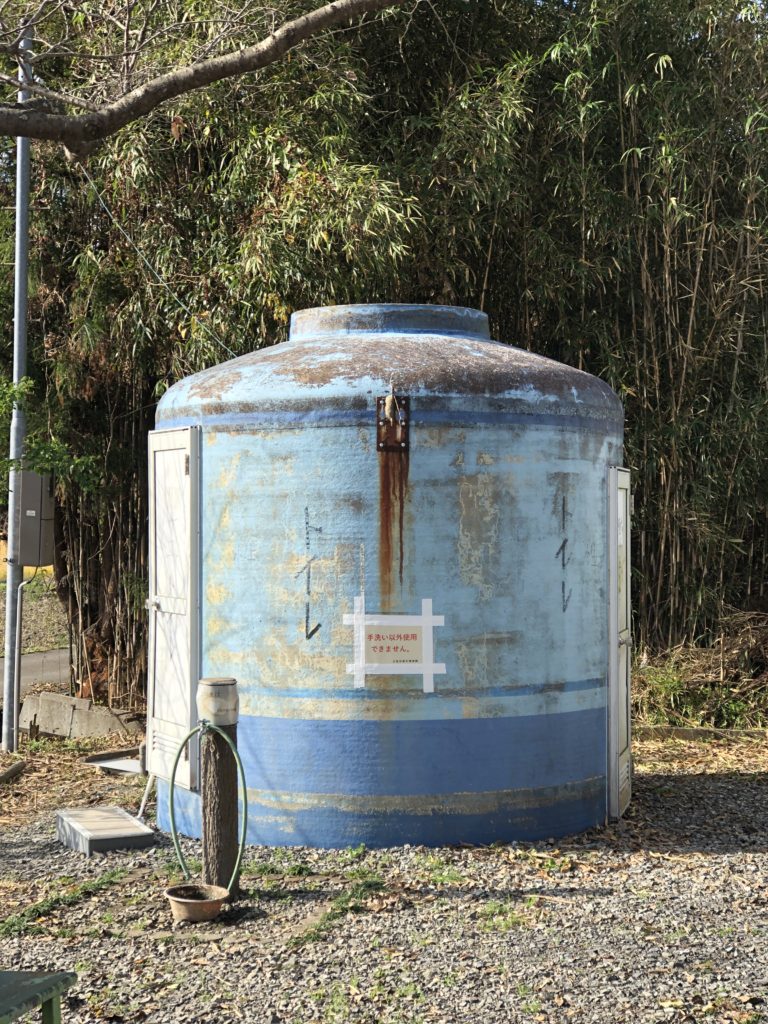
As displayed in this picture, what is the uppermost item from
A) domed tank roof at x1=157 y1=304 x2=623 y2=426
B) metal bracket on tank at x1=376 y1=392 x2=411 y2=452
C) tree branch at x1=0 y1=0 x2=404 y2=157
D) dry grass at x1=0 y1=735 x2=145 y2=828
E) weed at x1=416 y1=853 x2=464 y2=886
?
tree branch at x1=0 y1=0 x2=404 y2=157

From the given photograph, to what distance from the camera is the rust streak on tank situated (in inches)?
243

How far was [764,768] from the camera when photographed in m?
8.59

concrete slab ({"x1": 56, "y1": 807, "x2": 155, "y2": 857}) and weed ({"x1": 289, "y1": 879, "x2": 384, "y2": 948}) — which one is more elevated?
concrete slab ({"x1": 56, "y1": 807, "x2": 155, "y2": 857})

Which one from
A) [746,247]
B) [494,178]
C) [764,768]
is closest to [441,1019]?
[764,768]

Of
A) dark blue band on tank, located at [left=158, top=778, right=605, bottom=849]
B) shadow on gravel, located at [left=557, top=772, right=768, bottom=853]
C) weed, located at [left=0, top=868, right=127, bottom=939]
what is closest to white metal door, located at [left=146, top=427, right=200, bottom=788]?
dark blue band on tank, located at [left=158, top=778, right=605, bottom=849]

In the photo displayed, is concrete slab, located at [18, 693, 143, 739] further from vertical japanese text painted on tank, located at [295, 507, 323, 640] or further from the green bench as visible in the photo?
the green bench

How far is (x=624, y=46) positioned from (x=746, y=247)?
5.76 ft

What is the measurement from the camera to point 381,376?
6.21 meters

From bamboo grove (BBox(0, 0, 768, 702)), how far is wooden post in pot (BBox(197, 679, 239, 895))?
3.87m

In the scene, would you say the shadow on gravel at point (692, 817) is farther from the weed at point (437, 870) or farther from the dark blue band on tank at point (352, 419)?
the dark blue band on tank at point (352, 419)

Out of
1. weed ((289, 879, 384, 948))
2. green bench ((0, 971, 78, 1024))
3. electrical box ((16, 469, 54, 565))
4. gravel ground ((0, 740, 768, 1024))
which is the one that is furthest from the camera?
electrical box ((16, 469, 54, 565))

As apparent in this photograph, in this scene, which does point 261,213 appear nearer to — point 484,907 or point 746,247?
point 746,247

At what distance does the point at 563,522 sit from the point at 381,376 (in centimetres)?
117

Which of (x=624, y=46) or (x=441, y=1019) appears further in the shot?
(x=624, y=46)
